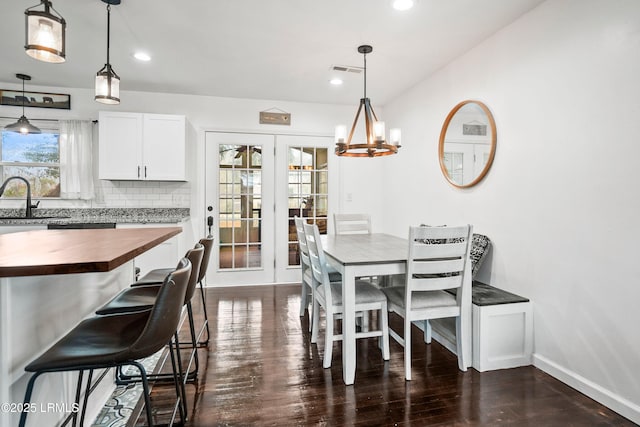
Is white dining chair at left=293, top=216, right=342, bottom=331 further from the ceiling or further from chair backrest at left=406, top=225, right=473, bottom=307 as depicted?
the ceiling

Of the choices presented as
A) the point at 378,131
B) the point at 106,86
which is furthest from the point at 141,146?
the point at 378,131

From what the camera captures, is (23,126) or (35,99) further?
(35,99)

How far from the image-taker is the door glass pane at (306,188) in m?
4.81

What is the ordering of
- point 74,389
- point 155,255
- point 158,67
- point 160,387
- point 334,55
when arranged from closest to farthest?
point 74,389 → point 160,387 → point 334,55 → point 158,67 → point 155,255

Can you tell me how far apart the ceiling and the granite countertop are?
1.55m

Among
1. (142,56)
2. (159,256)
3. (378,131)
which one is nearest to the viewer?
(378,131)

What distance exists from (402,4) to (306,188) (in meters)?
2.85

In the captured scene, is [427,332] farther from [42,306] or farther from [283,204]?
[283,204]

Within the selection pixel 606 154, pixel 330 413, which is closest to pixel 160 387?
pixel 330 413

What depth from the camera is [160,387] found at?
6.85 ft

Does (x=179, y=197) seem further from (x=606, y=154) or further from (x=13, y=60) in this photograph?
(x=606, y=154)

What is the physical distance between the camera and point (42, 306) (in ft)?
4.38

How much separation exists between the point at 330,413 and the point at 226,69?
3386 mm

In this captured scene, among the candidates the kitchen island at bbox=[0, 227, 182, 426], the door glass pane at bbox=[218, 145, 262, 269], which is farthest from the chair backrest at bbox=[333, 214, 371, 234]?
the kitchen island at bbox=[0, 227, 182, 426]
